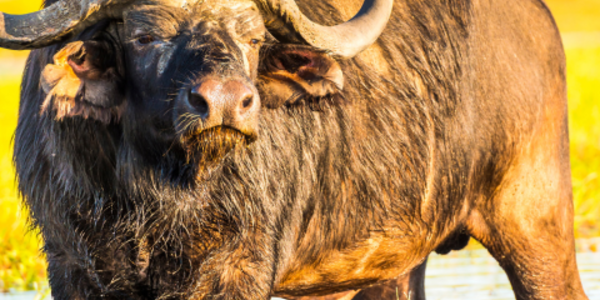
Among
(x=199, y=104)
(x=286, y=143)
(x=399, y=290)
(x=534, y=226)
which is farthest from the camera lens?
(x=399, y=290)

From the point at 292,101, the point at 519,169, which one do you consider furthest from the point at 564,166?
the point at 292,101

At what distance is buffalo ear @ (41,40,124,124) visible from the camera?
331 centimetres

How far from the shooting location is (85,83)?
3.43 m

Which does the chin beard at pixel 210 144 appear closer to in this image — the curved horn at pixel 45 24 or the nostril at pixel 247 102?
the nostril at pixel 247 102

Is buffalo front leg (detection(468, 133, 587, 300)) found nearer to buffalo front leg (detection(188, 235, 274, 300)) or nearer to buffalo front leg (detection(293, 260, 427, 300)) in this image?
buffalo front leg (detection(293, 260, 427, 300))

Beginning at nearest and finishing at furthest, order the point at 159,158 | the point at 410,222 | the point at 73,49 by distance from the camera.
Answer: the point at 73,49
the point at 159,158
the point at 410,222

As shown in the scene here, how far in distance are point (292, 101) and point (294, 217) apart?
0.63m

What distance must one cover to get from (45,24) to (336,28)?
1.31 meters

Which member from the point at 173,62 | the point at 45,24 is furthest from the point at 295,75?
the point at 45,24

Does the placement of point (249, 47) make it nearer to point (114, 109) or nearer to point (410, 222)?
point (114, 109)

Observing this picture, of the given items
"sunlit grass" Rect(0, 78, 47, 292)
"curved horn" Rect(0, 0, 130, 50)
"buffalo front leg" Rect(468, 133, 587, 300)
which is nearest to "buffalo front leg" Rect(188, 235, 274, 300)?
"curved horn" Rect(0, 0, 130, 50)

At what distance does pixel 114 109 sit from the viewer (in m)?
3.55

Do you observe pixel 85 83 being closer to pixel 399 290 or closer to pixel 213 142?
pixel 213 142

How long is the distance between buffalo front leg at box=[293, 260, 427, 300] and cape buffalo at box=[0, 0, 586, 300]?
0.49m
